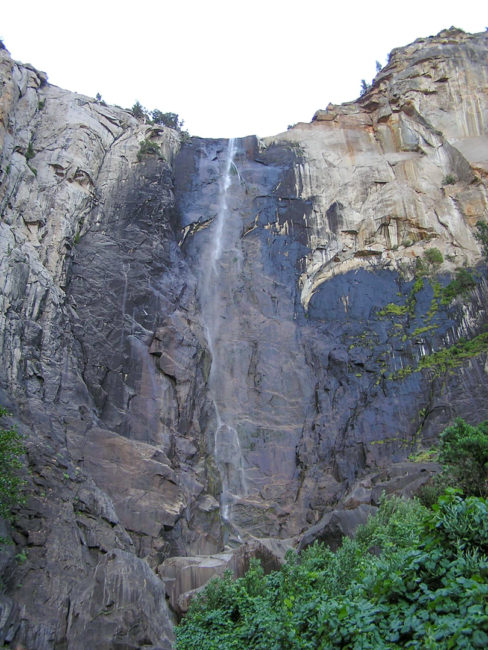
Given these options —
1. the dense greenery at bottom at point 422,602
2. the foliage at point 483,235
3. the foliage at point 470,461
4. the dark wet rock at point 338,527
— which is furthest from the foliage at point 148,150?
the dense greenery at bottom at point 422,602

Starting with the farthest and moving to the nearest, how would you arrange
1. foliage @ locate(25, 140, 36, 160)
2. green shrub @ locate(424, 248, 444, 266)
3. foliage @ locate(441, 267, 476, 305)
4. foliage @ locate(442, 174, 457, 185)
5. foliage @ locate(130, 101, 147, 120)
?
foliage @ locate(130, 101, 147, 120), foliage @ locate(442, 174, 457, 185), green shrub @ locate(424, 248, 444, 266), foliage @ locate(441, 267, 476, 305), foliage @ locate(25, 140, 36, 160)

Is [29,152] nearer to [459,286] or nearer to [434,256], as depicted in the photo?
[434,256]

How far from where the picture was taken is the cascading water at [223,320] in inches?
974

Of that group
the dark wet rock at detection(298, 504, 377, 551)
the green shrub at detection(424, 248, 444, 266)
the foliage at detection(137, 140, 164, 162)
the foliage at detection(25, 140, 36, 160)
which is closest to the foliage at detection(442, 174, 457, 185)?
the green shrub at detection(424, 248, 444, 266)

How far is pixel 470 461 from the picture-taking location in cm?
1582

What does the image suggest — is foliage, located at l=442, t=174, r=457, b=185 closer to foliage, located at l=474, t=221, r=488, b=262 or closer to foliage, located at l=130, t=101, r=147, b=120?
foliage, located at l=474, t=221, r=488, b=262

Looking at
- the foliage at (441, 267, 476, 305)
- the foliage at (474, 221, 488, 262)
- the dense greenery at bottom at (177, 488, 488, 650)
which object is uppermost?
the foliage at (474, 221, 488, 262)

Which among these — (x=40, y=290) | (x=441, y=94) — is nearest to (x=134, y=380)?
(x=40, y=290)

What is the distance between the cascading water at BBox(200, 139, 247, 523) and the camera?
81.2 ft

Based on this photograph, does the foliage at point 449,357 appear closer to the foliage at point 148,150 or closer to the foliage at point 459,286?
the foliage at point 459,286

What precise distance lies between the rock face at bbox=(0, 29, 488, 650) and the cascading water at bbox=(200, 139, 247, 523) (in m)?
0.10

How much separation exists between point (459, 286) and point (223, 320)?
12.0 meters

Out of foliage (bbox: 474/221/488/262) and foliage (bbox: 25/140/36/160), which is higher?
foliage (bbox: 25/140/36/160)

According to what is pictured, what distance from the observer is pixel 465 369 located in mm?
24781
